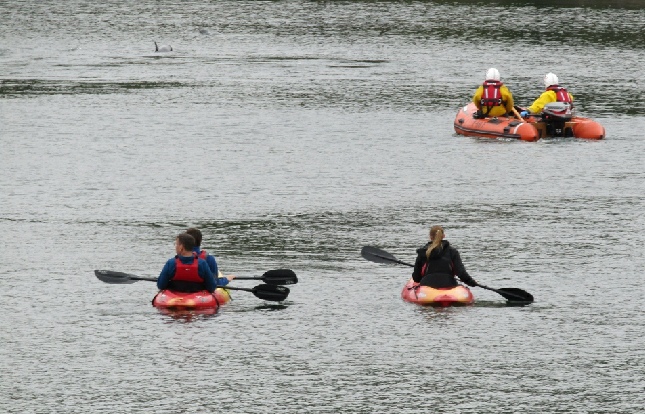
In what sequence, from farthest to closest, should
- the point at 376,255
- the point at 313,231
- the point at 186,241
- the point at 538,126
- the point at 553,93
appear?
1. the point at 538,126
2. the point at 553,93
3. the point at 313,231
4. the point at 376,255
5. the point at 186,241

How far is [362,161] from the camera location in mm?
38500

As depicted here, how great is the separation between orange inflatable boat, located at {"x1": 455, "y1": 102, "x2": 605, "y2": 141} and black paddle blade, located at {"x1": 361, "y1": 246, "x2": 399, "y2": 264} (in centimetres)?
1840

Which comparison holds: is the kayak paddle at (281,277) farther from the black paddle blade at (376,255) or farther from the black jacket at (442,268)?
the black paddle blade at (376,255)

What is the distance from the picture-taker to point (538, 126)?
139ft

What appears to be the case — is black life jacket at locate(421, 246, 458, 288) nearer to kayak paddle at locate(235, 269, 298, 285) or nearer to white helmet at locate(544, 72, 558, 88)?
kayak paddle at locate(235, 269, 298, 285)

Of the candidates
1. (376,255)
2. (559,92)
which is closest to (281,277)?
(376,255)

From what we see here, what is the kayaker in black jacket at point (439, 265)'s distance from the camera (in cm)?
2184

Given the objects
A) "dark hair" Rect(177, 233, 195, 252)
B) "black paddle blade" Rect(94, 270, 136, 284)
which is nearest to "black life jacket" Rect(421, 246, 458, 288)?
"dark hair" Rect(177, 233, 195, 252)

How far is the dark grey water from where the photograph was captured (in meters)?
18.6

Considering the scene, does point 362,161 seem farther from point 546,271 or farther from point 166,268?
point 166,268

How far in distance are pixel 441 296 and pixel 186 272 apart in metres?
3.84

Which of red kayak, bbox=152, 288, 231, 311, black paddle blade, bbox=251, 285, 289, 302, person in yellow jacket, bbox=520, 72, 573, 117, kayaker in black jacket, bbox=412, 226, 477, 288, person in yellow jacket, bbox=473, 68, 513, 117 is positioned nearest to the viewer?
red kayak, bbox=152, 288, 231, 311

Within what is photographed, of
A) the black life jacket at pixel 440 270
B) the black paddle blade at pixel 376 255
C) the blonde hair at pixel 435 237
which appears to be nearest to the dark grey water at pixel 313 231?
the black paddle blade at pixel 376 255

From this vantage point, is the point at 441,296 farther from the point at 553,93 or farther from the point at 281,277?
the point at 553,93
